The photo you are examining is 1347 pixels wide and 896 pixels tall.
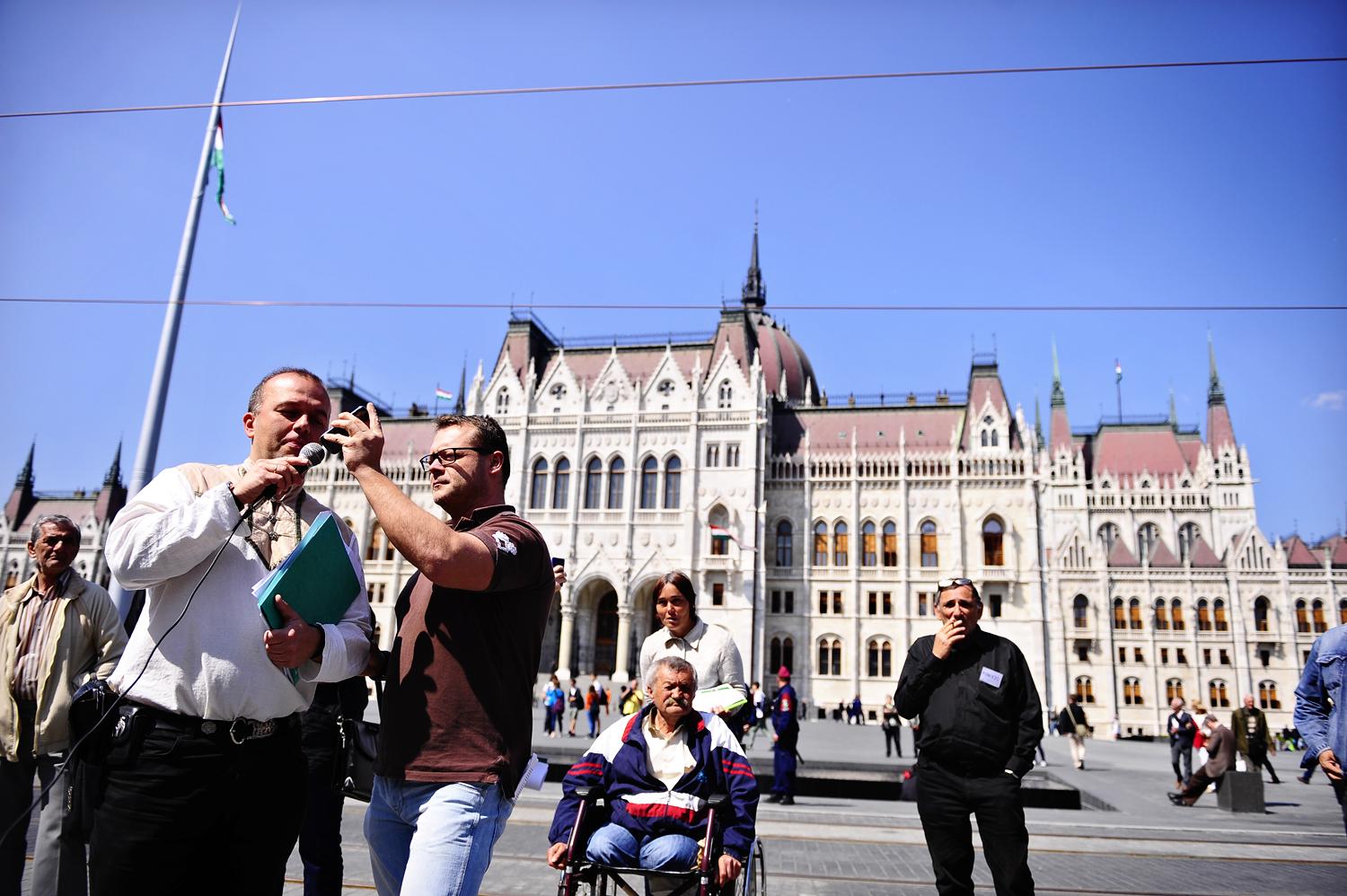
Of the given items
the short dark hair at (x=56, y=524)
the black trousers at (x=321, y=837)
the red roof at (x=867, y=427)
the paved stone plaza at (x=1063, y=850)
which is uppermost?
the red roof at (x=867, y=427)

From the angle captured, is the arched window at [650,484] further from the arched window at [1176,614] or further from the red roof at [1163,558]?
the arched window at [1176,614]

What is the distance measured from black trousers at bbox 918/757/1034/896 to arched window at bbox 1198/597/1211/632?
161 ft

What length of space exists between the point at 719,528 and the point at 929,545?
403 inches

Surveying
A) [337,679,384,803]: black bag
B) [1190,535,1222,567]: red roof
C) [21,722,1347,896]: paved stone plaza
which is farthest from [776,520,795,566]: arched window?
[337,679,384,803]: black bag

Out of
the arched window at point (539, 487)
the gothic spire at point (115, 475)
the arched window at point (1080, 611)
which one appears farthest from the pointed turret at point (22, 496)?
the arched window at point (1080, 611)

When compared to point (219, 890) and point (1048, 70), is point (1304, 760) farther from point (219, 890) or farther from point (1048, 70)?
point (1048, 70)

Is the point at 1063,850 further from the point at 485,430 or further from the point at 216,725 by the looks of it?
the point at 216,725

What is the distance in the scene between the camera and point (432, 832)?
241cm

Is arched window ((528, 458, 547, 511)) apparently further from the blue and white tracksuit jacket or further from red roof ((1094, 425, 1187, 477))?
red roof ((1094, 425, 1187, 477))

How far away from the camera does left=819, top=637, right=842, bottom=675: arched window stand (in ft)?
130

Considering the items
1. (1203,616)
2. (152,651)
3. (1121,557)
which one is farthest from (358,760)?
(1203,616)

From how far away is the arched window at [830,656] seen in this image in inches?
1563

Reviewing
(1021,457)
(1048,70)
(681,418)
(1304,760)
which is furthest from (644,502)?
A: (1304,760)

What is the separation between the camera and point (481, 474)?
9.58ft
